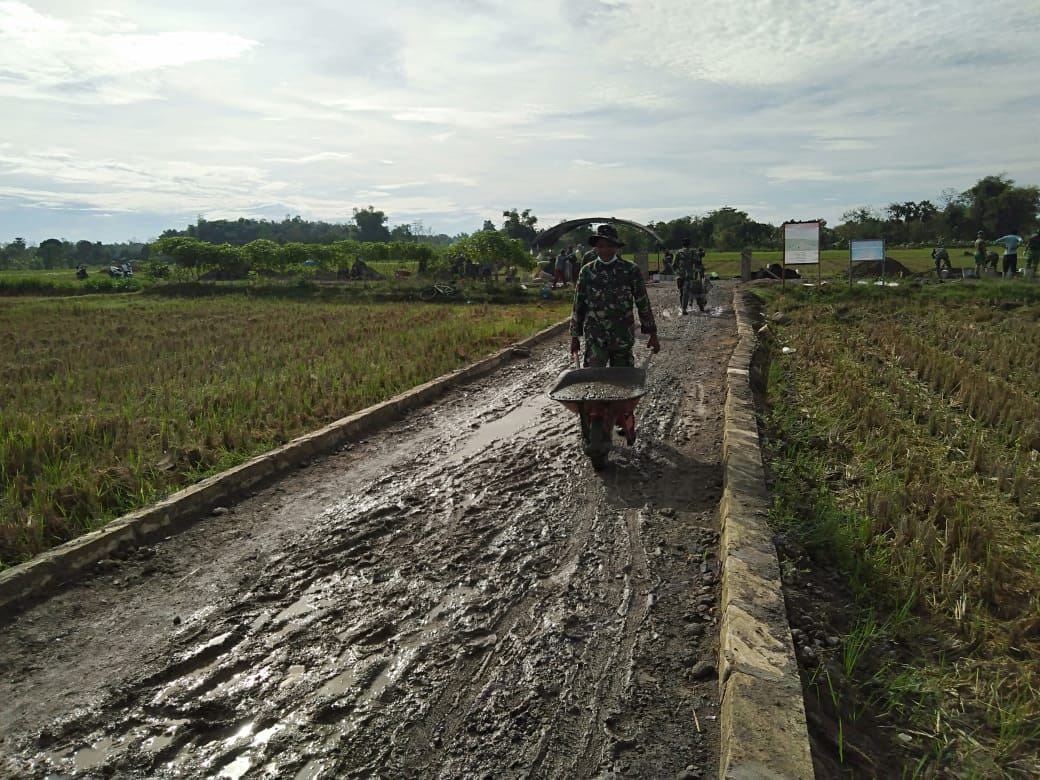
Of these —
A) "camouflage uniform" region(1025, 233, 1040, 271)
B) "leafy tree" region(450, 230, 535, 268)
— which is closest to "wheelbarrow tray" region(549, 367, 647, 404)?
"camouflage uniform" region(1025, 233, 1040, 271)

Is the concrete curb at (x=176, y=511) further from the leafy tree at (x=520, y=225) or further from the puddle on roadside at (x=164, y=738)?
the leafy tree at (x=520, y=225)

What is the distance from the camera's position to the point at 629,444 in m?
6.45

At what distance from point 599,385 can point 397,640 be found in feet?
9.62

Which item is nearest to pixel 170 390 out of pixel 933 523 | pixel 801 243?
pixel 933 523

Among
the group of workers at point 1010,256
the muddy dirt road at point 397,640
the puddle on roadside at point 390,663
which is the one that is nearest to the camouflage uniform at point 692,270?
the group of workers at point 1010,256

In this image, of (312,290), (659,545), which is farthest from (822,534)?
(312,290)

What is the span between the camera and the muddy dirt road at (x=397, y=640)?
2.79 meters

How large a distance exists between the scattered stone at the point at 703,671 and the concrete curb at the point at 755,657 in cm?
6

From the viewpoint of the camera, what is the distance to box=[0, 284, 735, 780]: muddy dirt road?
9.17 feet

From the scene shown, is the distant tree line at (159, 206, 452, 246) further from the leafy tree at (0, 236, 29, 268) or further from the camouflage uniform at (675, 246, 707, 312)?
the camouflage uniform at (675, 246, 707, 312)

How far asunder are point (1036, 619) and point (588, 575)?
2.19 meters

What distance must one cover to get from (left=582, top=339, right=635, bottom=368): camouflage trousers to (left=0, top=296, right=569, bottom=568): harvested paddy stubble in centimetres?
300

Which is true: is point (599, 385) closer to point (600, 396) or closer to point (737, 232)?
point (600, 396)

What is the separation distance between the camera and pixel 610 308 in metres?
6.39
